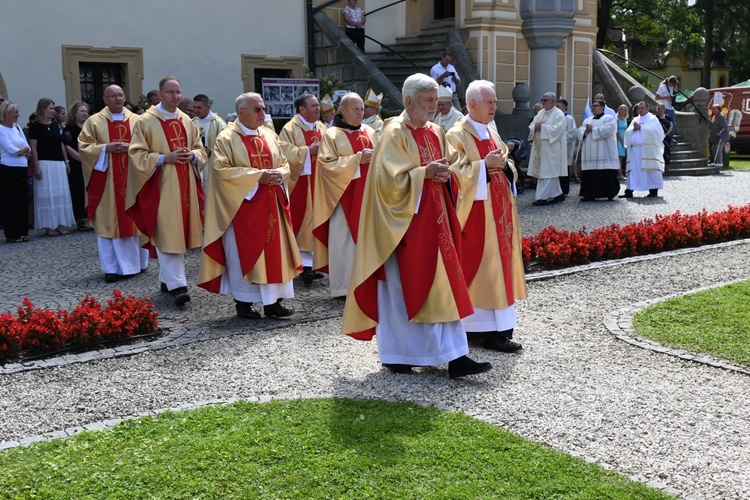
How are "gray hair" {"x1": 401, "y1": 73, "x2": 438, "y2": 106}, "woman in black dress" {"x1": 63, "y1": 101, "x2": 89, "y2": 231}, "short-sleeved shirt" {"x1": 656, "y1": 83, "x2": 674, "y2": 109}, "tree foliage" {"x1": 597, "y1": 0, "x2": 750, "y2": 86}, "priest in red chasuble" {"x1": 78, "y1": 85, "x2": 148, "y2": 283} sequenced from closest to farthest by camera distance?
"gray hair" {"x1": 401, "y1": 73, "x2": 438, "y2": 106} → "priest in red chasuble" {"x1": 78, "y1": 85, "x2": 148, "y2": 283} → "woman in black dress" {"x1": 63, "y1": 101, "x2": 89, "y2": 231} → "short-sleeved shirt" {"x1": 656, "y1": 83, "x2": 674, "y2": 109} → "tree foliage" {"x1": 597, "y1": 0, "x2": 750, "y2": 86}

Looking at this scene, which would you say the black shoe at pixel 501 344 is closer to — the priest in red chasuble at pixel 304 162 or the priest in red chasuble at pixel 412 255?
the priest in red chasuble at pixel 412 255

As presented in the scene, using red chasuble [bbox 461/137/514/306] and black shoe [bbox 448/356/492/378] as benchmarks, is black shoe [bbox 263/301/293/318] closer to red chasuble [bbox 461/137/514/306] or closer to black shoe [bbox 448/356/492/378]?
red chasuble [bbox 461/137/514/306]

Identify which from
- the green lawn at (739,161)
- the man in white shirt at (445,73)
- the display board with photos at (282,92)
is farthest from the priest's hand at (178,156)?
the green lawn at (739,161)

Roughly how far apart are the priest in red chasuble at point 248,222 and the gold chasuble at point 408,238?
6.41 ft

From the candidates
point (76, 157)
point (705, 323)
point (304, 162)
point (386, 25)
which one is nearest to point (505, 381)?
point (705, 323)

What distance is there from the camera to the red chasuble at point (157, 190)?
9.13m

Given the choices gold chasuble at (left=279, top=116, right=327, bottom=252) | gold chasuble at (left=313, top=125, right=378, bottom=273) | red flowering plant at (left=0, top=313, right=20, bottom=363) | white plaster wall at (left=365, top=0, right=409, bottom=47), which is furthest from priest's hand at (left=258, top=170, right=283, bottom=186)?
white plaster wall at (left=365, top=0, right=409, bottom=47)

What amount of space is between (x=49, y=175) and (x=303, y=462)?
33.3 ft

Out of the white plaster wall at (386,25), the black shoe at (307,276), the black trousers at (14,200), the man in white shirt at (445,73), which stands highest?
the white plaster wall at (386,25)

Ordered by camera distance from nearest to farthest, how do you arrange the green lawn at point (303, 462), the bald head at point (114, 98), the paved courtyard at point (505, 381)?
the green lawn at point (303, 462)
the paved courtyard at point (505, 381)
the bald head at point (114, 98)

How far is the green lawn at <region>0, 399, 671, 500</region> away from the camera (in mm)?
4371

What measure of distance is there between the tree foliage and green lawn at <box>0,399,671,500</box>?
109 ft

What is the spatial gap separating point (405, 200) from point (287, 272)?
232cm

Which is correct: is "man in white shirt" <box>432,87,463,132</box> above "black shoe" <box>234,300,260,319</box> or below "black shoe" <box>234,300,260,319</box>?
above
